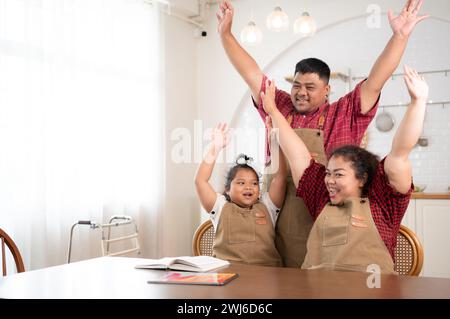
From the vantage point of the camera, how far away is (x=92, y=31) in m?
4.38

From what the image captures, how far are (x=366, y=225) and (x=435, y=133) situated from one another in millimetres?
3625

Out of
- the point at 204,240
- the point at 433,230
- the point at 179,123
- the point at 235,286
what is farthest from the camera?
the point at 179,123

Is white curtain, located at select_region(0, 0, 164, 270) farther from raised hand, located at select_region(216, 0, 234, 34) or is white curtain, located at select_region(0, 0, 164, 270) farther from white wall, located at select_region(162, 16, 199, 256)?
raised hand, located at select_region(216, 0, 234, 34)

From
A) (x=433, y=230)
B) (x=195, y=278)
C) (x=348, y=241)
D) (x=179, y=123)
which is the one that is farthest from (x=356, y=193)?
(x=179, y=123)

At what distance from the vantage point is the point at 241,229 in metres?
2.21

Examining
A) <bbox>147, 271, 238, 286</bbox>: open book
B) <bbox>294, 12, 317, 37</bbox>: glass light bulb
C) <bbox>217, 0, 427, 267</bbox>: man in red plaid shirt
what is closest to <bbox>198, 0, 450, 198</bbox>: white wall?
<bbox>294, 12, 317, 37</bbox>: glass light bulb

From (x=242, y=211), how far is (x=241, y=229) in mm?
89

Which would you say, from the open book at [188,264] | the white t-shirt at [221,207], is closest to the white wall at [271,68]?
the white t-shirt at [221,207]

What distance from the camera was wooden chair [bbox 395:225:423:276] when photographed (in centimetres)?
200

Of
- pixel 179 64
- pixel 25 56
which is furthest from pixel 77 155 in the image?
pixel 179 64

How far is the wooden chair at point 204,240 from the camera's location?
2.38m

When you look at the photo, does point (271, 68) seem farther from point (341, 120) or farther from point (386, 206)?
point (386, 206)

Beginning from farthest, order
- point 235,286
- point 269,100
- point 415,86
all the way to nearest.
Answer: point 269,100 → point 415,86 → point 235,286
